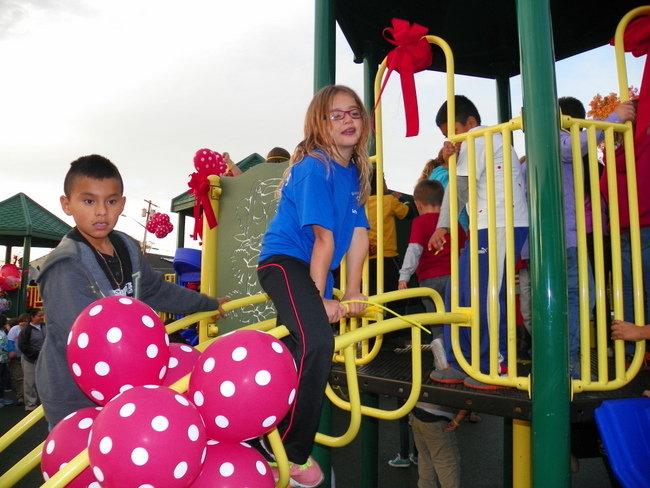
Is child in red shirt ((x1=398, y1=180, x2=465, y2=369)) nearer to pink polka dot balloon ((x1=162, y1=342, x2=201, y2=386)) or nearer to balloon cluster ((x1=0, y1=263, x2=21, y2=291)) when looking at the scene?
pink polka dot balloon ((x1=162, y1=342, x2=201, y2=386))

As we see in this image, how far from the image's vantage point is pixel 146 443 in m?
1.14

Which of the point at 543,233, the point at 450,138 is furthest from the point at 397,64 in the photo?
the point at 543,233

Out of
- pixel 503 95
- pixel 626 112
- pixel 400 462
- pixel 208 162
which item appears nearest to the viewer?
pixel 626 112

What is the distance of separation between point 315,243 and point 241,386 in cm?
64

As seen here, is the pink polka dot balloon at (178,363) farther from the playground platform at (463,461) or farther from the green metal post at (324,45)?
the playground platform at (463,461)

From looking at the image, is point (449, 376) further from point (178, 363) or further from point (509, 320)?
point (178, 363)

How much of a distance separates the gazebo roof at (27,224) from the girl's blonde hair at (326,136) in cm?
1310

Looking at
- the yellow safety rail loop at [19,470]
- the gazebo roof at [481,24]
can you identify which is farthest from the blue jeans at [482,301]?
the gazebo roof at [481,24]

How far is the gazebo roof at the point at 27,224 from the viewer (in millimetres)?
13659

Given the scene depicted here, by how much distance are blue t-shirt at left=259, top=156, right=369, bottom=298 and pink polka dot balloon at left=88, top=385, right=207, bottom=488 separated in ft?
2.45

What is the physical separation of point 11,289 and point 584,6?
44.9 ft

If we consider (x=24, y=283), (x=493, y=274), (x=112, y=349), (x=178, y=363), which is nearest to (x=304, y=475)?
(x=178, y=363)

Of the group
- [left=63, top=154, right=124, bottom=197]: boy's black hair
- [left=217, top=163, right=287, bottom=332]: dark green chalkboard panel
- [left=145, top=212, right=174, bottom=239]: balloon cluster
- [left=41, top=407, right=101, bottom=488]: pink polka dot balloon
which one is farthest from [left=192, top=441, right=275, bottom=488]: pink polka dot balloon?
[left=145, top=212, right=174, bottom=239]: balloon cluster

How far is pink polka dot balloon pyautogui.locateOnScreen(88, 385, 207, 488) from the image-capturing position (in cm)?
114
